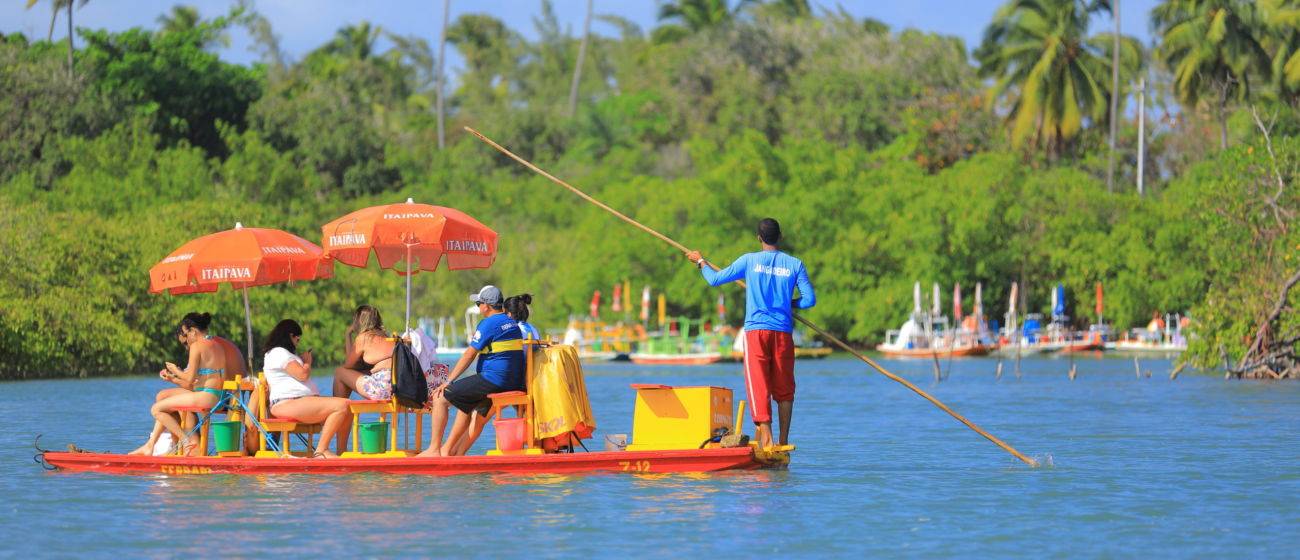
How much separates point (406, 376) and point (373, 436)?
878 mm

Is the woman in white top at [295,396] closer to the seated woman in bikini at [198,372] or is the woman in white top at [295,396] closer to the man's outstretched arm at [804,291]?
the seated woman in bikini at [198,372]

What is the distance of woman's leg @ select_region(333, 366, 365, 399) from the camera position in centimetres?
1548

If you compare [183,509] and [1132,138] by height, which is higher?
[1132,138]

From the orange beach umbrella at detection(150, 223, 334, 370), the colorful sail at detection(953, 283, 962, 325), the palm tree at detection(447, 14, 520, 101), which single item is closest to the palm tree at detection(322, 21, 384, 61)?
the palm tree at detection(447, 14, 520, 101)

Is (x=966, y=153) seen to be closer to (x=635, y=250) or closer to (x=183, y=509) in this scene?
(x=635, y=250)

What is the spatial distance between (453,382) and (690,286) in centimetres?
4956

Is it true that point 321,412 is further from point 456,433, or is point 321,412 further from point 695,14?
point 695,14

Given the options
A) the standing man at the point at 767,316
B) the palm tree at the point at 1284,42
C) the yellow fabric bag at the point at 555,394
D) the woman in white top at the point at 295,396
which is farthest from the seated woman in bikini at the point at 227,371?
the palm tree at the point at 1284,42

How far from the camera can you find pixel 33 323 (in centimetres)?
3688

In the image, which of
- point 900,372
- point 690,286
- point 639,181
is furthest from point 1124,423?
point 639,181

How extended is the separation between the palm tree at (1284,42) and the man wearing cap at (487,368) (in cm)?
4954

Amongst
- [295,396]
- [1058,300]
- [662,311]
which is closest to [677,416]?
[295,396]

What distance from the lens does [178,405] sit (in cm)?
1553

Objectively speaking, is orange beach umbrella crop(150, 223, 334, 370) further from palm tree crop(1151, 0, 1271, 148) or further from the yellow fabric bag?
palm tree crop(1151, 0, 1271, 148)
